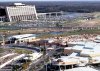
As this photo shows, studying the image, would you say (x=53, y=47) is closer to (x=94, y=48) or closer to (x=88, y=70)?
(x=94, y=48)

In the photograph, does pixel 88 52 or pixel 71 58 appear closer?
pixel 71 58

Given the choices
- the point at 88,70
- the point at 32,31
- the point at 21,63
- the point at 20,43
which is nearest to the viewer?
the point at 88,70

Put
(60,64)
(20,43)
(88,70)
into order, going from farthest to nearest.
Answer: (20,43)
(60,64)
(88,70)

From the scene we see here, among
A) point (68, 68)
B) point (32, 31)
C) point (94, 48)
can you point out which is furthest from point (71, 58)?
point (32, 31)

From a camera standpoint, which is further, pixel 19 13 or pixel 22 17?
pixel 22 17

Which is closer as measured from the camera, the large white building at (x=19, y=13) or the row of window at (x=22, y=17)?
the large white building at (x=19, y=13)

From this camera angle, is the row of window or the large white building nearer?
the large white building

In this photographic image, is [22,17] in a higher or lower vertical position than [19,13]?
lower
